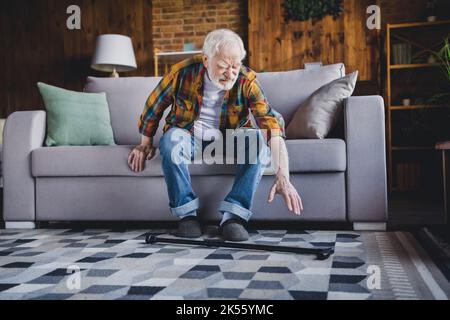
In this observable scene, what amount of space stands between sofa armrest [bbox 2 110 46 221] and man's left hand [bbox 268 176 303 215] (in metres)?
1.33

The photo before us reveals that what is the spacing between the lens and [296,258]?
143cm

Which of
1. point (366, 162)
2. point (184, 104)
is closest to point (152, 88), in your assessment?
point (184, 104)

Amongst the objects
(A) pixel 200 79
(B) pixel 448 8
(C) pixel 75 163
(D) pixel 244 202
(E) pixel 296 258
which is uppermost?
(B) pixel 448 8

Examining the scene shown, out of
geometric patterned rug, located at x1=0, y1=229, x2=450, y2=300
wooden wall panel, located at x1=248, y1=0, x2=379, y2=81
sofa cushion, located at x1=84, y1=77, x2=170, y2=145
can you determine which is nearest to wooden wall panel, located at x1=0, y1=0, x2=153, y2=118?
wooden wall panel, located at x1=248, y1=0, x2=379, y2=81

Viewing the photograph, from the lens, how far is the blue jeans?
1.85 m

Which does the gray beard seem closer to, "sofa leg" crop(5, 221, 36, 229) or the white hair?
the white hair

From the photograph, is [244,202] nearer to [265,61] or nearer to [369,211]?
[369,211]

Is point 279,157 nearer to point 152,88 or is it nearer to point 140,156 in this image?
point 140,156

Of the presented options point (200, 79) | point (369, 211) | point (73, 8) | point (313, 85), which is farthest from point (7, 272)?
point (73, 8)

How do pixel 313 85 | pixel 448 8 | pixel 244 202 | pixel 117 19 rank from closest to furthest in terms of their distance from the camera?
1. pixel 244 202
2. pixel 313 85
3. pixel 448 8
4. pixel 117 19

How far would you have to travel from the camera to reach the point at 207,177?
2.05 metres

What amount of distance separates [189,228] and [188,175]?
23 centimetres

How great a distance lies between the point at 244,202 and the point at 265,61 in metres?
2.80

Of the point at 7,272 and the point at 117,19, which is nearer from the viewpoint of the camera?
the point at 7,272
